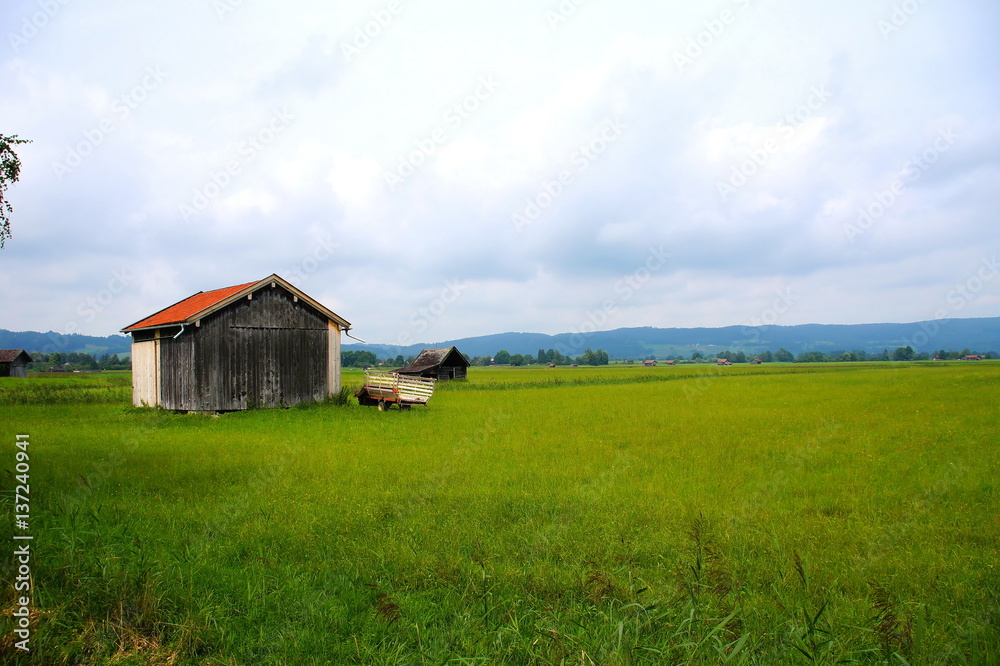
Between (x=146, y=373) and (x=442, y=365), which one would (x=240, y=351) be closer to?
(x=146, y=373)

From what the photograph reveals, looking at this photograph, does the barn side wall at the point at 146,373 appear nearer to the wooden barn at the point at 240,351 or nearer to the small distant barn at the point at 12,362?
the wooden barn at the point at 240,351

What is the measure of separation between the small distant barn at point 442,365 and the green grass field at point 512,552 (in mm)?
44363

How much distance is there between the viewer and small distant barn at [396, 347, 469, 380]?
60.4 m

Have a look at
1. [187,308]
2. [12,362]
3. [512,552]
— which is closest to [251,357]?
[187,308]

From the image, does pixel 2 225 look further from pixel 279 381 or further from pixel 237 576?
pixel 279 381

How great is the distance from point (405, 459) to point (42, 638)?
9.28 m

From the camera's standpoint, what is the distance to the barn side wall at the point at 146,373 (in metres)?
26.6

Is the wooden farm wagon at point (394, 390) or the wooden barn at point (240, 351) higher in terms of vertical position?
the wooden barn at point (240, 351)

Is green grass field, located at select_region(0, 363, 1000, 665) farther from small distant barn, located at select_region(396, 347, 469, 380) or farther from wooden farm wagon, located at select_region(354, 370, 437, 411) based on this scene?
small distant barn, located at select_region(396, 347, 469, 380)

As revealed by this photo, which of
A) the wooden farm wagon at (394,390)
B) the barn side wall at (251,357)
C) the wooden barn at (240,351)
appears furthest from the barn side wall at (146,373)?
the wooden farm wagon at (394,390)

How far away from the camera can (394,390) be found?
83.6 ft

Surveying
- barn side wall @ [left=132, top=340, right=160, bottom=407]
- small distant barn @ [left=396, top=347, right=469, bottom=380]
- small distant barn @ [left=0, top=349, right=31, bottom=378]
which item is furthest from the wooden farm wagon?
small distant barn @ [left=0, top=349, right=31, bottom=378]

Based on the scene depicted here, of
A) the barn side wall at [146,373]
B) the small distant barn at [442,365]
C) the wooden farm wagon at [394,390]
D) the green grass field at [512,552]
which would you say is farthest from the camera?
the small distant barn at [442,365]

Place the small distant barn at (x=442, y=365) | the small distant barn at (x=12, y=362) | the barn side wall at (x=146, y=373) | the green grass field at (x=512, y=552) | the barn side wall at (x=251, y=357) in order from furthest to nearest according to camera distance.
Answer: the small distant barn at (x=12, y=362)
the small distant barn at (x=442, y=365)
the barn side wall at (x=146, y=373)
the barn side wall at (x=251, y=357)
the green grass field at (x=512, y=552)
